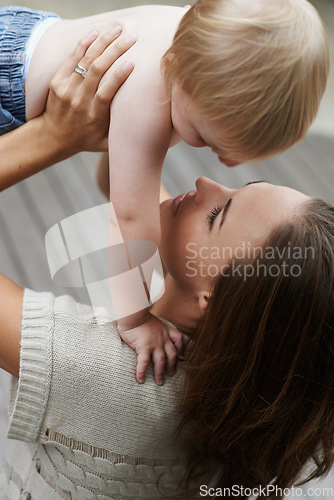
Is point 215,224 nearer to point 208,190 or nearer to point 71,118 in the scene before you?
point 208,190

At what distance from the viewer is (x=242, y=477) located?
550 millimetres

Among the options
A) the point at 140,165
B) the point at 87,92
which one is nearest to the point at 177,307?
the point at 140,165

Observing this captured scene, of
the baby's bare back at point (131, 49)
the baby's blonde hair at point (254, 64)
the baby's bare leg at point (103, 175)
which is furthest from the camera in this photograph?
the baby's bare leg at point (103, 175)

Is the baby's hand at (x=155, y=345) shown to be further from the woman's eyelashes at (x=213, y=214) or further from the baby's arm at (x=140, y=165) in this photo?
the woman's eyelashes at (x=213, y=214)

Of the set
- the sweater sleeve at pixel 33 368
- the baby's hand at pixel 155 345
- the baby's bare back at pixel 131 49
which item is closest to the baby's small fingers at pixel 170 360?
the baby's hand at pixel 155 345

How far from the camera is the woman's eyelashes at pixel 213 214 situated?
0.53 meters

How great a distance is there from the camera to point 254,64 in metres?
0.42

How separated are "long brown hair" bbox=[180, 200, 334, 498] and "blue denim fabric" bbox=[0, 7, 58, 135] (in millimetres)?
359

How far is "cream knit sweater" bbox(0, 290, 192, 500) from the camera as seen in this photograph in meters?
0.43

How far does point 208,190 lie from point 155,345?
0.63 ft

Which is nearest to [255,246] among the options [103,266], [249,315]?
[249,315]

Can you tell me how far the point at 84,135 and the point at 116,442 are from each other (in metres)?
0.36

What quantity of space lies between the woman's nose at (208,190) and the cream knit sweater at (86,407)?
0.19m

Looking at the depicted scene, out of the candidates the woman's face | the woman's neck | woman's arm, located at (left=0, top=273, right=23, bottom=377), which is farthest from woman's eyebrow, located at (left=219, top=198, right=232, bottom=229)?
woman's arm, located at (left=0, top=273, right=23, bottom=377)
